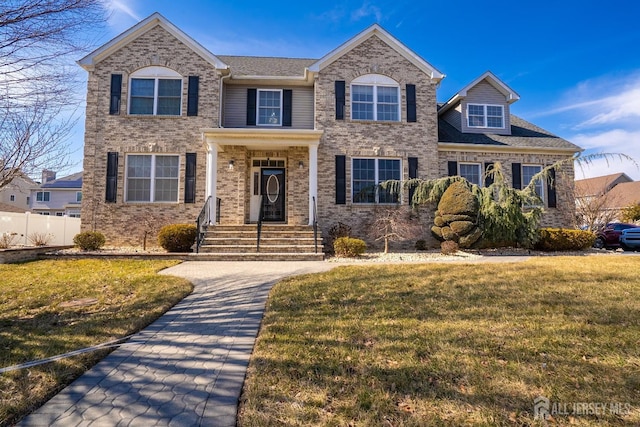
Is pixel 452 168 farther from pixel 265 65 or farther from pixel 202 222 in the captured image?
pixel 202 222

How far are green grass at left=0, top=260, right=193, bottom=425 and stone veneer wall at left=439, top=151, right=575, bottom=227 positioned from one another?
12.8m

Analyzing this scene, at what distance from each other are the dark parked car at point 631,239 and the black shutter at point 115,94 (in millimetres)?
22322

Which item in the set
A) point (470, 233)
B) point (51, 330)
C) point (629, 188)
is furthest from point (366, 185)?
point (629, 188)

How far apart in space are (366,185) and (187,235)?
23.2 feet

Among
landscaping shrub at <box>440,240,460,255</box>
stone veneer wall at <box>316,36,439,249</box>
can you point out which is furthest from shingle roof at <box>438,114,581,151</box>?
landscaping shrub at <box>440,240,460,255</box>

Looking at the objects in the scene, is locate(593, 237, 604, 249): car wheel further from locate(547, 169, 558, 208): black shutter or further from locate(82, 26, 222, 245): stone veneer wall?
locate(82, 26, 222, 245): stone veneer wall

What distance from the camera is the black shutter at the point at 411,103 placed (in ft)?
45.2

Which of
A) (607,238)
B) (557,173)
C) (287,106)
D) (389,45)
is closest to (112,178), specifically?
(287,106)

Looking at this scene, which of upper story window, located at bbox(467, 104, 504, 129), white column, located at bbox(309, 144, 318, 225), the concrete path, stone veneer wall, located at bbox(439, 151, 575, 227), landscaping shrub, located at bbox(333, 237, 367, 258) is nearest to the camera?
the concrete path

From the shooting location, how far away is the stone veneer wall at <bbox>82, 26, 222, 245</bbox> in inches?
494

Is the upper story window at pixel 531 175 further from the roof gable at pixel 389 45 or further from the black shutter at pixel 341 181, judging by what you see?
the black shutter at pixel 341 181

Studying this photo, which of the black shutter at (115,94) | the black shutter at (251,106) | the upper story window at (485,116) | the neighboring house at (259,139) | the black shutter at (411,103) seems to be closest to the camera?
the neighboring house at (259,139)

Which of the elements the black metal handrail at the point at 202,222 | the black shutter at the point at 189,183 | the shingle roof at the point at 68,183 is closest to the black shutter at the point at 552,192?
the black metal handrail at the point at 202,222

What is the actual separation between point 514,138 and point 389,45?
23.8 ft
